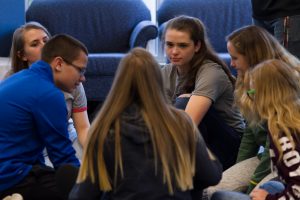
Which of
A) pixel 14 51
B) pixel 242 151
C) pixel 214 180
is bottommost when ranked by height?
Result: pixel 242 151

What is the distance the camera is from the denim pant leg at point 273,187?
75.2 inches

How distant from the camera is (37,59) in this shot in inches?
97.2

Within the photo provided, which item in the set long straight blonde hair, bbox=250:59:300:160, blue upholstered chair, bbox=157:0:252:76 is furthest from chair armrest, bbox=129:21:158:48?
long straight blonde hair, bbox=250:59:300:160

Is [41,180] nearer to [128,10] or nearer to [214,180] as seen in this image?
[214,180]

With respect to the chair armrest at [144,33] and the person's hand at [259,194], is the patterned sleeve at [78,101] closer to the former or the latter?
the person's hand at [259,194]

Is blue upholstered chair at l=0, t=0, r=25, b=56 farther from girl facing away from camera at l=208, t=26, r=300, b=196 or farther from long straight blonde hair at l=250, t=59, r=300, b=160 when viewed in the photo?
long straight blonde hair at l=250, t=59, r=300, b=160

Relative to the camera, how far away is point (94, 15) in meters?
4.79

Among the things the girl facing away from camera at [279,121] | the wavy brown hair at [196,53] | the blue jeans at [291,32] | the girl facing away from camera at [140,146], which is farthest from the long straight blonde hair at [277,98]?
the blue jeans at [291,32]

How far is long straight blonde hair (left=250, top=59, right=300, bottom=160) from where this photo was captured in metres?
1.78

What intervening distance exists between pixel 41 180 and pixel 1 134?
0.21 m

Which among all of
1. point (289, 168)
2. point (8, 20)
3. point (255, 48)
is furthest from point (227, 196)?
point (8, 20)

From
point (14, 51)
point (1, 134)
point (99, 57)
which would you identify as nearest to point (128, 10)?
point (99, 57)

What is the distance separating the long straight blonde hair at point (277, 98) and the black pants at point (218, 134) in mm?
497

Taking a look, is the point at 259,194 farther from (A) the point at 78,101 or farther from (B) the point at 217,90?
(A) the point at 78,101
